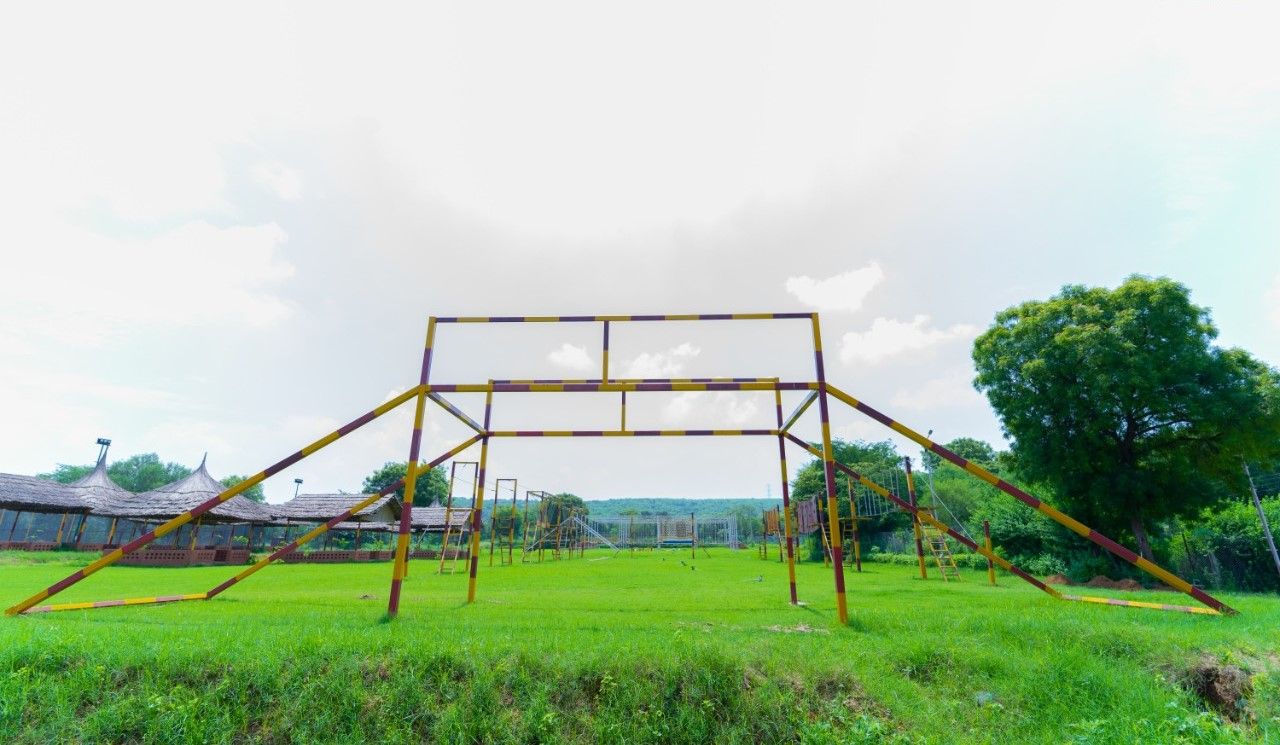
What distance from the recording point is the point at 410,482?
7512 millimetres

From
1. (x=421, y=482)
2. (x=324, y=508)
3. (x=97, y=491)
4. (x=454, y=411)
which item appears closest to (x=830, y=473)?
(x=454, y=411)

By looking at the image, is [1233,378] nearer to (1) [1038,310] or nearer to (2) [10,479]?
(1) [1038,310]

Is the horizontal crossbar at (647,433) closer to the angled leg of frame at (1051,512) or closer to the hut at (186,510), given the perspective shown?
the angled leg of frame at (1051,512)

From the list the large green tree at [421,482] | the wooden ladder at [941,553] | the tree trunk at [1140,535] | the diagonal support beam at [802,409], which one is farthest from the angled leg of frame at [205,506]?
the large green tree at [421,482]

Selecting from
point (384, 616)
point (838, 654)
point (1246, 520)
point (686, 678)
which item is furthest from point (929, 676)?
point (1246, 520)

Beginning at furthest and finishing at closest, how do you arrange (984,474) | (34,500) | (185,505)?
(34,500), (185,505), (984,474)

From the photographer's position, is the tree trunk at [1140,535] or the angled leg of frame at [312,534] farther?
the tree trunk at [1140,535]

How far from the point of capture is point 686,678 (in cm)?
441

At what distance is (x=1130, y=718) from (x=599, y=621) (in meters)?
4.96

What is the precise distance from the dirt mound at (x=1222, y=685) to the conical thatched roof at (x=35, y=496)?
153ft

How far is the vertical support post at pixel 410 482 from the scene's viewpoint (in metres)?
6.91

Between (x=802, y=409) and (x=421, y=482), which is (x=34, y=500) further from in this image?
(x=802, y=409)

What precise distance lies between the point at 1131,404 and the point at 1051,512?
1466 centimetres

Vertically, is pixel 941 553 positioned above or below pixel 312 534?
below
